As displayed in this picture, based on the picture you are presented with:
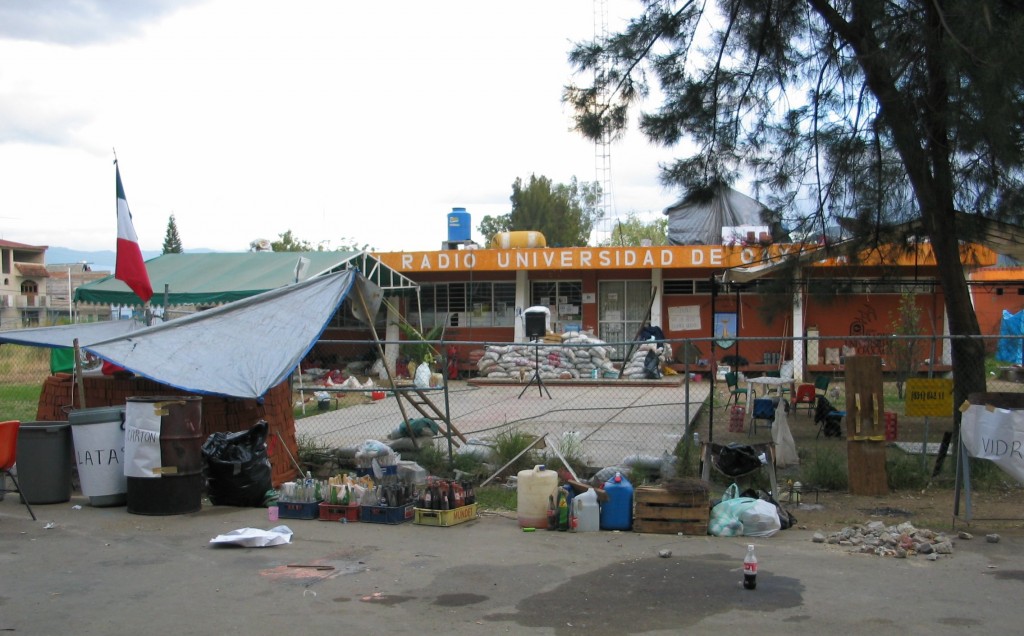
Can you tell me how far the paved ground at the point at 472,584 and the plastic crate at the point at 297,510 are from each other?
30cm

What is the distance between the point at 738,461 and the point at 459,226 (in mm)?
21880

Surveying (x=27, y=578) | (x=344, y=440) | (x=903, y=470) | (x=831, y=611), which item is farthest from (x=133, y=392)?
(x=903, y=470)

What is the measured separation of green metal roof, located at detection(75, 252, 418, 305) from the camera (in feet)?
70.7

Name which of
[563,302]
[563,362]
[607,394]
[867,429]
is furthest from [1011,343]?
[867,429]

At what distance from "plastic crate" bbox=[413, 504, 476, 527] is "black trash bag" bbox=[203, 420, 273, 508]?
1927 millimetres

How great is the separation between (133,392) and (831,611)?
824cm

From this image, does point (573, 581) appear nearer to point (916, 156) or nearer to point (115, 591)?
point (115, 591)

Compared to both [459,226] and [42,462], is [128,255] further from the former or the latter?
[459,226]

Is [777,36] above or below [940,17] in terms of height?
above

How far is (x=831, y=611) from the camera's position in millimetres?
5977

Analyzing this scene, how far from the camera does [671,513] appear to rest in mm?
8281

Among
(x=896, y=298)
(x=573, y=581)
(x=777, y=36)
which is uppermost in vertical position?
(x=777, y=36)

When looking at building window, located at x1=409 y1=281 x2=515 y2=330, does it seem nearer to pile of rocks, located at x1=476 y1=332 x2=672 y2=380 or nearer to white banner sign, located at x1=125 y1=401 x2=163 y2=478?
pile of rocks, located at x1=476 y1=332 x2=672 y2=380

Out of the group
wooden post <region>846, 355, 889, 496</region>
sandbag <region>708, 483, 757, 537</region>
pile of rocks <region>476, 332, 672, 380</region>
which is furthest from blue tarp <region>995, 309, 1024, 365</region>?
sandbag <region>708, 483, 757, 537</region>
